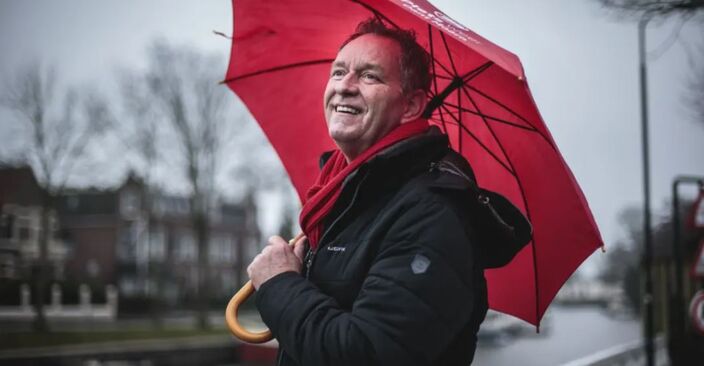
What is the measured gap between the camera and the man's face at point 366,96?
1992mm

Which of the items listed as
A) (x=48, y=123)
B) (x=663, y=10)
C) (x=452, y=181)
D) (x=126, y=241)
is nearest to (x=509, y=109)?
(x=452, y=181)

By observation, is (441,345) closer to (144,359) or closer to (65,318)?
(144,359)

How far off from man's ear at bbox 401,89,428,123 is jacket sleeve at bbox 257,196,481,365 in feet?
1.35

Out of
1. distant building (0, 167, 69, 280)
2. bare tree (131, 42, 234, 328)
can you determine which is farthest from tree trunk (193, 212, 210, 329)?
distant building (0, 167, 69, 280)

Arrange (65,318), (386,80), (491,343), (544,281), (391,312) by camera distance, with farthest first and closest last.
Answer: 1. (65,318)
2. (491,343)
3. (544,281)
4. (386,80)
5. (391,312)

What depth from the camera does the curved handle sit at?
202 cm

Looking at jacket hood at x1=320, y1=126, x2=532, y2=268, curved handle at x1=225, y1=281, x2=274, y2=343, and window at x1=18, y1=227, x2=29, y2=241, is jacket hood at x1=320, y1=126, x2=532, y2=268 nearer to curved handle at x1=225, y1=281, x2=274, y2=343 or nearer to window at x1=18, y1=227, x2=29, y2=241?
curved handle at x1=225, y1=281, x2=274, y2=343

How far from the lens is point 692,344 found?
11.7 m

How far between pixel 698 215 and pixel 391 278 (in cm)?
621

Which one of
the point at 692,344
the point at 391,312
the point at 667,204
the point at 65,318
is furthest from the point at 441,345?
the point at 65,318

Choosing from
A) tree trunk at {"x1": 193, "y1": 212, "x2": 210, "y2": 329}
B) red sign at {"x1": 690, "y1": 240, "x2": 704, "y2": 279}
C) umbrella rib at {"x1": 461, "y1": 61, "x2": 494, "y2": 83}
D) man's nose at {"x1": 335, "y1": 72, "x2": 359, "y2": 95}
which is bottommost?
tree trunk at {"x1": 193, "y1": 212, "x2": 210, "y2": 329}

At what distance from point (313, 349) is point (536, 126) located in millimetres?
1067

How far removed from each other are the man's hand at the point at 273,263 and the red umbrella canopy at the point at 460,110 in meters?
0.73

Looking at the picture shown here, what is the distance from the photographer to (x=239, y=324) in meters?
2.08
